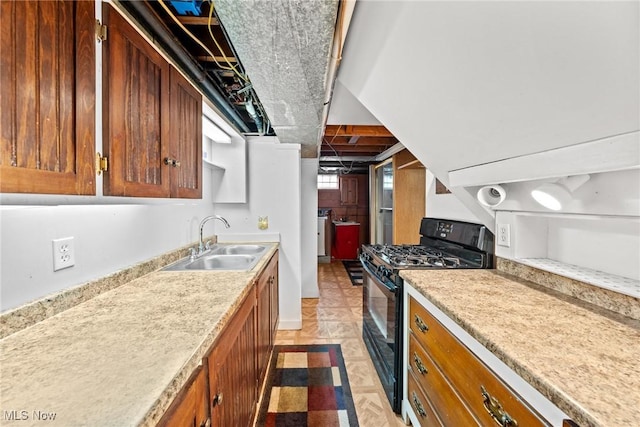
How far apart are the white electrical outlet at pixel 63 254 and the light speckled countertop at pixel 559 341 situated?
1.49m

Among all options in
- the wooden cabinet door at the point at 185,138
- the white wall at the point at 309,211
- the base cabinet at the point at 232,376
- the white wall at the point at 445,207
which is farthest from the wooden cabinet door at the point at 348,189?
the wooden cabinet door at the point at 185,138

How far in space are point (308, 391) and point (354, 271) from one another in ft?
11.5

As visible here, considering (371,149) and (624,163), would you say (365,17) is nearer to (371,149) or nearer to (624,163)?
(624,163)

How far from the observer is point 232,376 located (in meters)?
1.18

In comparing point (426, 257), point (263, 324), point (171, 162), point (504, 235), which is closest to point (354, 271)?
point (426, 257)

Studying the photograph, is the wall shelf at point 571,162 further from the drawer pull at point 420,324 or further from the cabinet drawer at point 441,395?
the cabinet drawer at point 441,395

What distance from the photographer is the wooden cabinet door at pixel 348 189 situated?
6.89 m

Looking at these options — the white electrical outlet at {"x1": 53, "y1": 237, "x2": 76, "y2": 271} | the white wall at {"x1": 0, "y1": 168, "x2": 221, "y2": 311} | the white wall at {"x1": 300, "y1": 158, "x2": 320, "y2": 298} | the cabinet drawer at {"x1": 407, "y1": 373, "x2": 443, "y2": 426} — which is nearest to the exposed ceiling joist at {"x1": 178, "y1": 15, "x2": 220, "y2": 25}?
the white wall at {"x1": 0, "y1": 168, "x2": 221, "y2": 311}

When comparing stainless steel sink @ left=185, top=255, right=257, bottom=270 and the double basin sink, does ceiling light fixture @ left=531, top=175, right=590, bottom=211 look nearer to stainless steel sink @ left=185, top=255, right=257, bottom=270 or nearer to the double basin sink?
the double basin sink

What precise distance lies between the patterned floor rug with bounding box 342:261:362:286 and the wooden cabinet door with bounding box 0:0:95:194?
13.7 ft

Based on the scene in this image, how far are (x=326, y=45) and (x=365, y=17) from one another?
244mm

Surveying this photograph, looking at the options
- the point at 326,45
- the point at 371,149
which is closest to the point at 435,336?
the point at 326,45

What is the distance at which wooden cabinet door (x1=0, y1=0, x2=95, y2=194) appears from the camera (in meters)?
0.63

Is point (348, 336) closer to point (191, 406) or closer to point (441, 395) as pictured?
point (441, 395)
